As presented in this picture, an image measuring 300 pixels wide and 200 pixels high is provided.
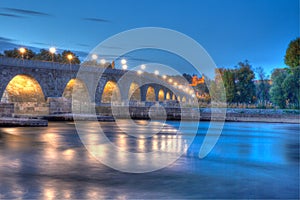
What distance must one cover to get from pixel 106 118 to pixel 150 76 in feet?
133

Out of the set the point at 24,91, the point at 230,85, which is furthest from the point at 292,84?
the point at 24,91

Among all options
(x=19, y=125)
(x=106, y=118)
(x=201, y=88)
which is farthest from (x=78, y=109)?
(x=201, y=88)

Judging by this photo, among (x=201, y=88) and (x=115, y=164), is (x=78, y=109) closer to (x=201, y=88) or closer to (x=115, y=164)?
(x=115, y=164)

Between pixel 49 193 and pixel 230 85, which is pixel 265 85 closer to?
pixel 230 85

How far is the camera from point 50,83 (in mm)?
54344

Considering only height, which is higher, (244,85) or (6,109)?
(244,85)

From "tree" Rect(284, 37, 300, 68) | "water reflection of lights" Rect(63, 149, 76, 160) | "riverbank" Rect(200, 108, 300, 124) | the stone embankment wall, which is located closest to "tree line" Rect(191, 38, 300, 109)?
"tree" Rect(284, 37, 300, 68)

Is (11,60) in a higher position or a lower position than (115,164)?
higher

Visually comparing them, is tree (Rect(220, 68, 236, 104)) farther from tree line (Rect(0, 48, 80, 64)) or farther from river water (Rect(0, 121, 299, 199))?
river water (Rect(0, 121, 299, 199))

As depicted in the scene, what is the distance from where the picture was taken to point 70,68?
57906 millimetres

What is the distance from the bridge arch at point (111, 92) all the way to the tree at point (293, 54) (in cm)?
2980

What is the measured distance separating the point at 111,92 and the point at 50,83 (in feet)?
83.0

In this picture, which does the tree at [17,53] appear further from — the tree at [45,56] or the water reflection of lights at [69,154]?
the water reflection of lights at [69,154]

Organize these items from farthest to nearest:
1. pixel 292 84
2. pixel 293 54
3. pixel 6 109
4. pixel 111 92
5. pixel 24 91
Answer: pixel 111 92
pixel 293 54
pixel 292 84
pixel 24 91
pixel 6 109
